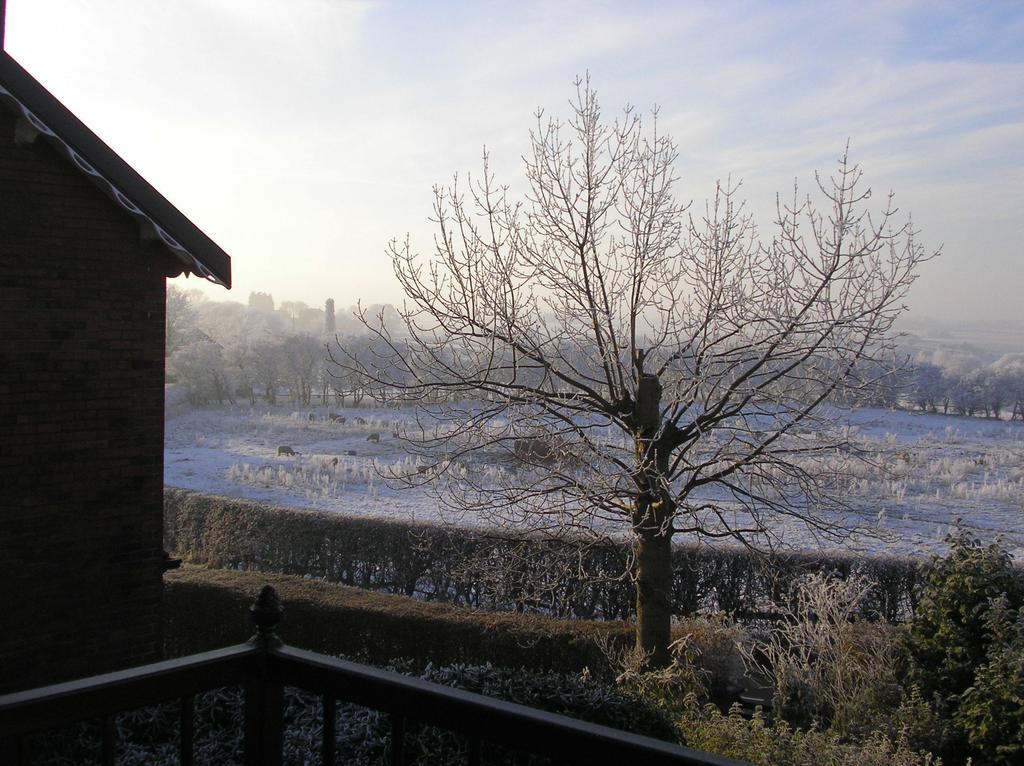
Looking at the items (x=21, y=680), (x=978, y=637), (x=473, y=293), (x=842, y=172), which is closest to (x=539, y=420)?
(x=473, y=293)

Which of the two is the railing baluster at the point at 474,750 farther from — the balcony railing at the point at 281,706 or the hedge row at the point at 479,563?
the hedge row at the point at 479,563

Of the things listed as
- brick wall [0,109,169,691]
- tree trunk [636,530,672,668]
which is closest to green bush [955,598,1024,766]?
tree trunk [636,530,672,668]

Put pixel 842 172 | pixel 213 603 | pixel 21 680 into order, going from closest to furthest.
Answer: pixel 21 680
pixel 842 172
pixel 213 603

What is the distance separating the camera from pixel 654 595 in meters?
8.62

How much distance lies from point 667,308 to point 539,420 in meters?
2.04

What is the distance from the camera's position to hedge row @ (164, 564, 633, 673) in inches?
373

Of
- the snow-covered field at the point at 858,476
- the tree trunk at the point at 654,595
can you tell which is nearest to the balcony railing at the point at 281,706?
the tree trunk at the point at 654,595

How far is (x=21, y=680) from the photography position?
564 cm

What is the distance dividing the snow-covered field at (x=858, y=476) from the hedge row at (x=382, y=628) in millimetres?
2738

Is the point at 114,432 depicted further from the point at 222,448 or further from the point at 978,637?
the point at 222,448

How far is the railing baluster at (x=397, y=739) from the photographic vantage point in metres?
1.88

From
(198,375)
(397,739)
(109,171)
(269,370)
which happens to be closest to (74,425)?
(109,171)

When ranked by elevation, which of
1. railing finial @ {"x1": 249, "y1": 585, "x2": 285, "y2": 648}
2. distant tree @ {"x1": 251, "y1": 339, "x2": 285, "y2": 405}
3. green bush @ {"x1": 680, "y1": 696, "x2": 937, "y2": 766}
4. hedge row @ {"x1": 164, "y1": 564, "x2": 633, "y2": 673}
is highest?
distant tree @ {"x1": 251, "y1": 339, "x2": 285, "y2": 405}

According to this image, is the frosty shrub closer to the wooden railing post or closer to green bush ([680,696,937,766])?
green bush ([680,696,937,766])
